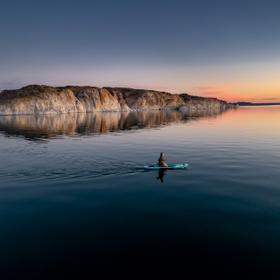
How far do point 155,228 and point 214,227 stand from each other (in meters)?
3.43

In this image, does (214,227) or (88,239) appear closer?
(88,239)

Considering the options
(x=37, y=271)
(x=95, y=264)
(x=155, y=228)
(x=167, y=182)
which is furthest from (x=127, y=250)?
(x=167, y=182)

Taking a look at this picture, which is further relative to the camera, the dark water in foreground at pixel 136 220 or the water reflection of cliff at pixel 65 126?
the water reflection of cliff at pixel 65 126

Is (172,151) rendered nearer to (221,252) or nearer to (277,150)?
(277,150)

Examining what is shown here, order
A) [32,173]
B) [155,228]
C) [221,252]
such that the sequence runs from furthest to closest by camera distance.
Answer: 1. [32,173]
2. [155,228]
3. [221,252]

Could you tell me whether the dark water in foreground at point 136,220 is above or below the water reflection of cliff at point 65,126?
below

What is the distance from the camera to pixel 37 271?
12.8 m

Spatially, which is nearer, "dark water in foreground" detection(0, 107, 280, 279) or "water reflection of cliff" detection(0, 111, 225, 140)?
"dark water in foreground" detection(0, 107, 280, 279)

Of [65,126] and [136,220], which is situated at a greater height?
[65,126]

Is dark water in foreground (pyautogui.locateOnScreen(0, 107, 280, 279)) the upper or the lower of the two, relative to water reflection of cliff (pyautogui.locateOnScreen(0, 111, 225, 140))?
lower

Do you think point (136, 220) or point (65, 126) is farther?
point (65, 126)

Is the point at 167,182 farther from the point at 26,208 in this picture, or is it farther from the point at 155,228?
the point at 26,208

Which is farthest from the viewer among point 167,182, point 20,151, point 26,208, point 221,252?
point 20,151

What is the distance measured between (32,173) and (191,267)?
70.8 feet
